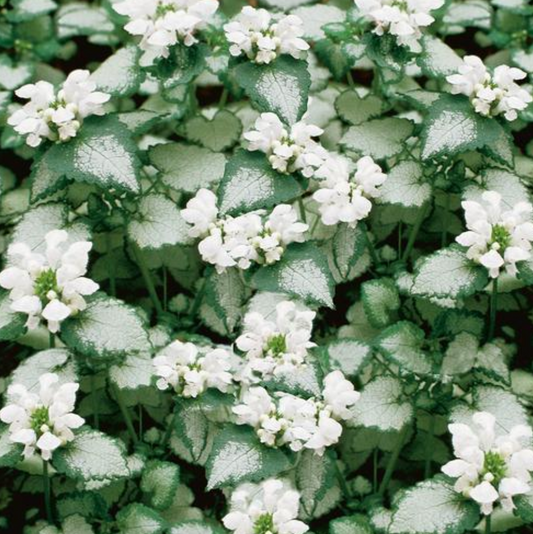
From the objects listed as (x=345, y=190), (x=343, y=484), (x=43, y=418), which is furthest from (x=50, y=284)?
(x=343, y=484)

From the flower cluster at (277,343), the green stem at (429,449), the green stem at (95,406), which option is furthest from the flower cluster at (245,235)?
the green stem at (429,449)

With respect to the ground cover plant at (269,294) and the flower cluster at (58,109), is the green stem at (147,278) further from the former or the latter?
the flower cluster at (58,109)

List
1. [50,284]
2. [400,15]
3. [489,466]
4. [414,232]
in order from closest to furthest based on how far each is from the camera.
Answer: [489,466] < [50,284] < [400,15] < [414,232]

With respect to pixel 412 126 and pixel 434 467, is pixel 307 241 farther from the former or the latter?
pixel 434 467

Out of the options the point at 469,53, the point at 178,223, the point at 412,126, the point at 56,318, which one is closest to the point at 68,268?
the point at 56,318

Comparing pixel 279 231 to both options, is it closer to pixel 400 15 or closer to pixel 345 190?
pixel 345 190

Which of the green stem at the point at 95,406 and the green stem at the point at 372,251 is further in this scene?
the green stem at the point at 372,251

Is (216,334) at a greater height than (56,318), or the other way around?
(56,318)
